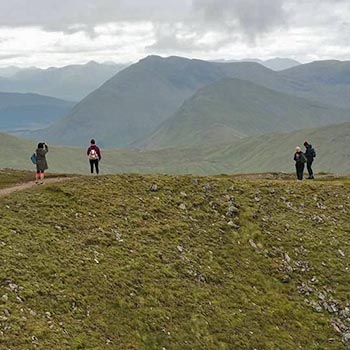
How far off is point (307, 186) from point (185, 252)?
18214 millimetres

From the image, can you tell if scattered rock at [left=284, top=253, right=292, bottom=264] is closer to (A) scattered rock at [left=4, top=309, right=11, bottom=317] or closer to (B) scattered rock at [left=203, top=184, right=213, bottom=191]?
(B) scattered rock at [left=203, top=184, right=213, bottom=191]

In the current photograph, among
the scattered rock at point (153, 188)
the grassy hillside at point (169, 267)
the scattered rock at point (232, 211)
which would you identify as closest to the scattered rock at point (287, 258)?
the grassy hillside at point (169, 267)

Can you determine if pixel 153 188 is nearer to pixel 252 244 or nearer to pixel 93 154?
pixel 93 154

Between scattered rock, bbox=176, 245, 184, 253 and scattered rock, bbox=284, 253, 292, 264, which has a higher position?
scattered rock, bbox=176, 245, 184, 253

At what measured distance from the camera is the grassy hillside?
2511 centimetres

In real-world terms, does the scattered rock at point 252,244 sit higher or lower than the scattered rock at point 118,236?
lower

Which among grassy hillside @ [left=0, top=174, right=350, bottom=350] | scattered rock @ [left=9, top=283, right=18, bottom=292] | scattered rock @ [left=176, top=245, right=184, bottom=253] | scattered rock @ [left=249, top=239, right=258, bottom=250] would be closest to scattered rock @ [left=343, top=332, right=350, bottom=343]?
grassy hillside @ [left=0, top=174, right=350, bottom=350]

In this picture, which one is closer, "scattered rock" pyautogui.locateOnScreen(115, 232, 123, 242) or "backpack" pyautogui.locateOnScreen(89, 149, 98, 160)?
"scattered rock" pyautogui.locateOnScreen(115, 232, 123, 242)

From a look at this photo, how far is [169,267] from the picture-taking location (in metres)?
30.8

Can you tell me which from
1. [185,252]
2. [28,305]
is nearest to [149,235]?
[185,252]

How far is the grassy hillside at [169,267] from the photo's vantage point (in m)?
25.1

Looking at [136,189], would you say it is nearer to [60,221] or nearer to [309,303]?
[60,221]

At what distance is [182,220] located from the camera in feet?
121

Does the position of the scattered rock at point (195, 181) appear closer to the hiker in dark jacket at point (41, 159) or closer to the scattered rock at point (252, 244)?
the scattered rock at point (252, 244)
